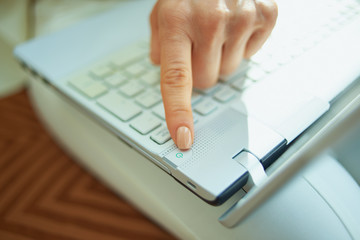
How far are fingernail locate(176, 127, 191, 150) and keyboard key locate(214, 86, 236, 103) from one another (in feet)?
0.24

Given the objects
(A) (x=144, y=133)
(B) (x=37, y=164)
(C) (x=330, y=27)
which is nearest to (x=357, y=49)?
(C) (x=330, y=27)

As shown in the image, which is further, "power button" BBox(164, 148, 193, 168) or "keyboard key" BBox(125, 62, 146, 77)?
"keyboard key" BBox(125, 62, 146, 77)

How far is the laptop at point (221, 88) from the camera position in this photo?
25cm

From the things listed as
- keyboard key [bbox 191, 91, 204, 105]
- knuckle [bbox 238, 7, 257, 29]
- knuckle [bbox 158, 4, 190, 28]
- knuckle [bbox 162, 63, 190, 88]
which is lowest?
keyboard key [bbox 191, 91, 204, 105]

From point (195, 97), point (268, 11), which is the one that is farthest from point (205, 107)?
point (268, 11)

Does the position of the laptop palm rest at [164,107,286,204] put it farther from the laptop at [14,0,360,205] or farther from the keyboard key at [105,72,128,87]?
the keyboard key at [105,72,128,87]

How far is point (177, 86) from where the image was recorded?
285 mm

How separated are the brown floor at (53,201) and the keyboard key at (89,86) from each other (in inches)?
5.9

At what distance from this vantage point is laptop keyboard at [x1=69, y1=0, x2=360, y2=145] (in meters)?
0.30

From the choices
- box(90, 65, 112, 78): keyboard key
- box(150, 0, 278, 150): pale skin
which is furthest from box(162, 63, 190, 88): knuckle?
box(90, 65, 112, 78): keyboard key

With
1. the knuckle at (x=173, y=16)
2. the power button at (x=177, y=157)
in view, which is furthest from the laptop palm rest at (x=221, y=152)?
the knuckle at (x=173, y=16)

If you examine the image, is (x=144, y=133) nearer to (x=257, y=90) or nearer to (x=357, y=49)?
(x=257, y=90)

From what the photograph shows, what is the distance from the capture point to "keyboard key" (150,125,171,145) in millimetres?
268

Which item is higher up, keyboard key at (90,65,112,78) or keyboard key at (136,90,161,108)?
keyboard key at (136,90,161,108)
